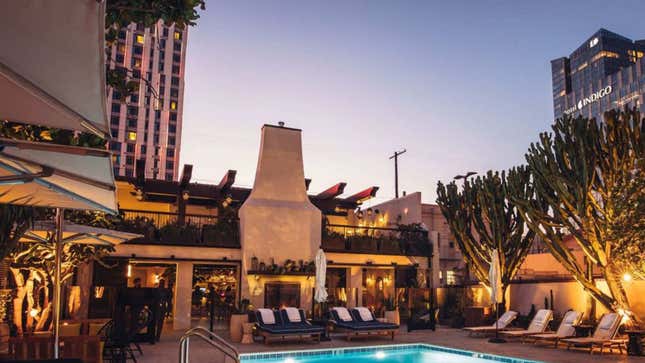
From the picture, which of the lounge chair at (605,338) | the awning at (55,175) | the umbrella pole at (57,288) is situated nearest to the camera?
the awning at (55,175)

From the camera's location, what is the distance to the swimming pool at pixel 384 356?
465 inches

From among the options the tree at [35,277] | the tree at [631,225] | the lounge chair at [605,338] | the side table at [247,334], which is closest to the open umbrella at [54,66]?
the tree at [35,277]

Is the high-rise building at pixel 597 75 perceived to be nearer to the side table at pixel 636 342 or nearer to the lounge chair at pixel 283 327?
the side table at pixel 636 342

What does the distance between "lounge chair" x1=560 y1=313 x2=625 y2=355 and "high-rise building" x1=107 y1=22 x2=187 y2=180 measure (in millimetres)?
72231

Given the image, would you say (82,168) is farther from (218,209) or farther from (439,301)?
(218,209)

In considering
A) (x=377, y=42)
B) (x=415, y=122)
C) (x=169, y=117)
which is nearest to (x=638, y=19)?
(x=169, y=117)

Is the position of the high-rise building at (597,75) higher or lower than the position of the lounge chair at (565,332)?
higher

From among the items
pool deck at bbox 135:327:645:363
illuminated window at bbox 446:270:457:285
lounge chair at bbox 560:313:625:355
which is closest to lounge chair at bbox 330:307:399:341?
pool deck at bbox 135:327:645:363

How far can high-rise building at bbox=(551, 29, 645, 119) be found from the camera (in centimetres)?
10299

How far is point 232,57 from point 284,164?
6.38m

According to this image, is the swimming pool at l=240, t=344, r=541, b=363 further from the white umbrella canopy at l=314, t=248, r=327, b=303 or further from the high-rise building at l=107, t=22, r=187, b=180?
the high-rise building at l=107, t=22, r=187, b=180

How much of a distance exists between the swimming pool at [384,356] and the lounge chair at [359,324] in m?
0.96

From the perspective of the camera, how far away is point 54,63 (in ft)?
7.55

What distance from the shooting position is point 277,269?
18125mm
